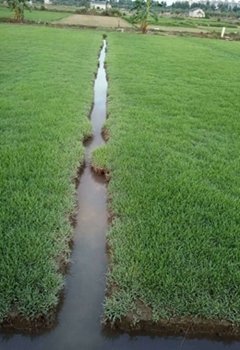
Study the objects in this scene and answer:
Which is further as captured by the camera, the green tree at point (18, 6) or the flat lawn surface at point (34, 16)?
the flat lawn surface at point (34, 16)

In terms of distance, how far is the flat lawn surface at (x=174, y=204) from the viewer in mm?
3143

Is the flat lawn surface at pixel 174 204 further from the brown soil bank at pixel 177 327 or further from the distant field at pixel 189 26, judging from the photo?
the distant field at pixel 189 26

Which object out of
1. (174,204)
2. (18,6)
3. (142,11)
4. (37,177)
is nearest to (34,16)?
(18,6)

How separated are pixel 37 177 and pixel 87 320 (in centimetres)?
228

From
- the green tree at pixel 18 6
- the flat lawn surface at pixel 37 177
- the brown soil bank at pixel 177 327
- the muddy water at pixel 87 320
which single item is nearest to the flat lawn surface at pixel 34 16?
the green tree at pixel 18 6

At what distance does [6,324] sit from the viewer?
2887 millimetres

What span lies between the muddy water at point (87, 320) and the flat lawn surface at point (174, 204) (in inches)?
6.6

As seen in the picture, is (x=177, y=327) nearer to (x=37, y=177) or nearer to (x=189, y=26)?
(x=37, y=177)

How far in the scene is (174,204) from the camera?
441 cm

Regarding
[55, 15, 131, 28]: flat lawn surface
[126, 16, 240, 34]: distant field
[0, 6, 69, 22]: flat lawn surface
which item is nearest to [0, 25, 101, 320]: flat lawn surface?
[0, 6, 69, 22]: flat lawn surface

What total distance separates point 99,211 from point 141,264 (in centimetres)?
140

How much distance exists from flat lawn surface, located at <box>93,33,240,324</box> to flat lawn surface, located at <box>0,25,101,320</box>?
1.79ft

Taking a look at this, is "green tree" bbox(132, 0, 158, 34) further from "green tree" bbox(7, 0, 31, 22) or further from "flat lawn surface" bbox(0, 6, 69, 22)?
"green tree" bbox(7, 0, 31, 22)

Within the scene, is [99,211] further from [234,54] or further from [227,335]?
[234,54]
